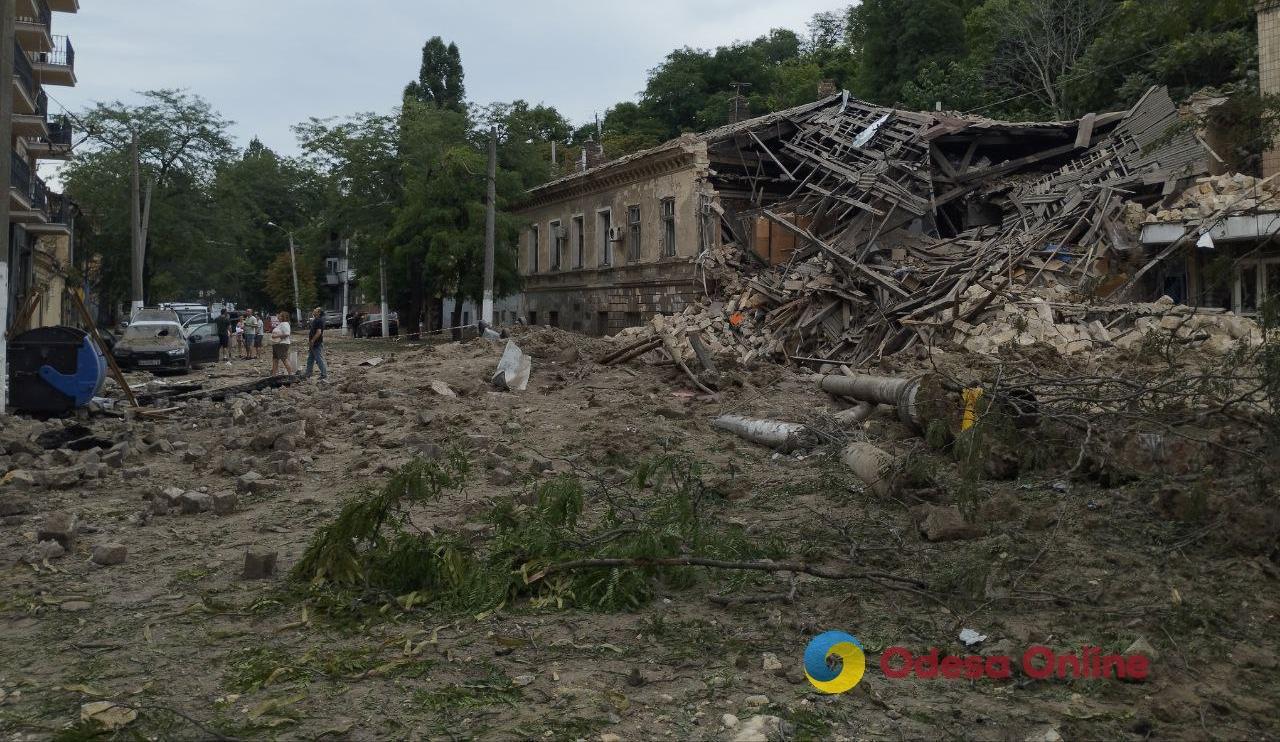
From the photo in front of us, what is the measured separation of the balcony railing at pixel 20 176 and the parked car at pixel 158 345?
6.82 metres

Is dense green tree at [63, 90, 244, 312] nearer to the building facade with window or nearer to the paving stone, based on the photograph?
the building facade with window

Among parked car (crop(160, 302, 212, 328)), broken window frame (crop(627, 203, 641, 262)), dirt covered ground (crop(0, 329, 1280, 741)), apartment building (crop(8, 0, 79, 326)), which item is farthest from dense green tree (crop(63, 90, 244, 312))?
dirt covered ground (crop(0, 329, 1280, 741))

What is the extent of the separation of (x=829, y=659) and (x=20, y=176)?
32.3 metres

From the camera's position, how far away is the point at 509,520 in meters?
6.89

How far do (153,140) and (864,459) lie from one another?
4584cm

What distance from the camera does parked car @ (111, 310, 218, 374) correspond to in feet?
78.7

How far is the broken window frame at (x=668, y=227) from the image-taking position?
2709cm

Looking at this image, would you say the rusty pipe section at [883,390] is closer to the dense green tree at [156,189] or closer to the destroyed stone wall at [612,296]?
the destroyed stone wall at [612,296]

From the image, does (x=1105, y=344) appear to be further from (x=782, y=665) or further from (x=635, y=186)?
(x=635, y=186)

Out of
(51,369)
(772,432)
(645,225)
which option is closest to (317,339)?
(51,369)

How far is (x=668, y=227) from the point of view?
90.0ft

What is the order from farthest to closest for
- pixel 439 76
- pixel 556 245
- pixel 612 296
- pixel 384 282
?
1. pixel 439 76
2. pixel 384 282
3. pixel 556 245
4. pixel 612 296

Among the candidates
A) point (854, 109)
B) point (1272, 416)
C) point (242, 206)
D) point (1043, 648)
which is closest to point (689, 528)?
point (1043, 648)

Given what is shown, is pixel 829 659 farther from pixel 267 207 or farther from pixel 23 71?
Result: pixel 267 207
